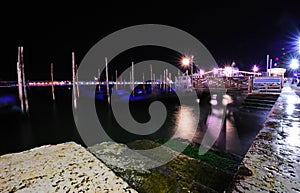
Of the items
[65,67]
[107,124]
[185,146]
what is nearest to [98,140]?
[107,124]

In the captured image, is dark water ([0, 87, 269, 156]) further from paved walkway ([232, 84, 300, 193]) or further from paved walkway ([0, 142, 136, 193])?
paved walkway ([0, 142, 136, 193])

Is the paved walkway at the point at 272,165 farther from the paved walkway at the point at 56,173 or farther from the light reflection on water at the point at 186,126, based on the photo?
the light reflection on water at the point at 186,126

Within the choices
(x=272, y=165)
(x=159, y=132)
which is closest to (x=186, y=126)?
(x=159, y=132)

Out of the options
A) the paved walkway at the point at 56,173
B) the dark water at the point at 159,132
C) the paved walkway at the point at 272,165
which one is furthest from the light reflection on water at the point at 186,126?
the paved walkway at the point at 56,173

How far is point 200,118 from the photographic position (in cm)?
1089

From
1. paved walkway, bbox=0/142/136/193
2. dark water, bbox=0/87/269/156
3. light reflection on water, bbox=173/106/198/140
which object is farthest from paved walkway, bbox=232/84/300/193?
light reflection on water, bbox=173/106/198/140

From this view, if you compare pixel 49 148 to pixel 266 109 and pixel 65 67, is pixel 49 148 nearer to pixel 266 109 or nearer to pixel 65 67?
pixel 266 109

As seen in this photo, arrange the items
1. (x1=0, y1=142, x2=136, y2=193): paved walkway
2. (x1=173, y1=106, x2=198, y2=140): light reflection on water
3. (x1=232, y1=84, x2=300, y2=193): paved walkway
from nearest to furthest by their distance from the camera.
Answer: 1. (x1=0, y1=142, x2=136, y2=193): paved walkway
2. (x1=232, y1=84, x2=300, y2=193): paved walkway
3. (x1=173, y1=106, x2=198, y2=140): light reflection on water

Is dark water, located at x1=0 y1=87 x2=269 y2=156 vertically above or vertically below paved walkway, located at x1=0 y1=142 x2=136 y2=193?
below

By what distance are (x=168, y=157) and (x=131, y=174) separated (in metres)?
0.87

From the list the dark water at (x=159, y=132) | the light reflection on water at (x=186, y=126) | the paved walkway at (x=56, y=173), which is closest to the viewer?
the paved walkway at (x=56, y=173)

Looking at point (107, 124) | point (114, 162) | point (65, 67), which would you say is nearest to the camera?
point (114, 162)

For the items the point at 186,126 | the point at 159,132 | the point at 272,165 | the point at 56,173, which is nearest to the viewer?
the point at 56,173

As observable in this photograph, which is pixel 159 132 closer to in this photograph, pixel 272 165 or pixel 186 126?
pixel 186 126
